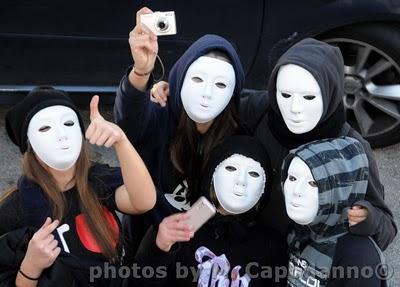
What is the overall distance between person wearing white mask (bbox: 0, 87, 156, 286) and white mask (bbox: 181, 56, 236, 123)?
30cm

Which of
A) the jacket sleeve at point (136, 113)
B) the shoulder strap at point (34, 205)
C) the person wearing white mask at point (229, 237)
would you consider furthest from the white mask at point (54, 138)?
the person wearing white mask at point (229, 237)

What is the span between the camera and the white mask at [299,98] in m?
2.15

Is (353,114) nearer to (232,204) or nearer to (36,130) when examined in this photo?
(232,204)

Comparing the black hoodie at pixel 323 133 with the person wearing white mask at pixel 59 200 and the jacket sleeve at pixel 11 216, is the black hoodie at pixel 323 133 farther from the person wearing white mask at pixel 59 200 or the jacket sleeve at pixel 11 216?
the jacket sleeve at pixel 11 216


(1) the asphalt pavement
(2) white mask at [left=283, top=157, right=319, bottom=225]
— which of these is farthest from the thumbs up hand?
(1) the asphalt pavement

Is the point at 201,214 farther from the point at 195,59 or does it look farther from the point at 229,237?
the point at 195,59

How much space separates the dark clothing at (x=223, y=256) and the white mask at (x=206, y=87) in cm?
36

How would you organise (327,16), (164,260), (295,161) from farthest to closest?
(327,16), (164,260), (295,161)

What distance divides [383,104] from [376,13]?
0.52 m

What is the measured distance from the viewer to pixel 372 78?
12.4ft

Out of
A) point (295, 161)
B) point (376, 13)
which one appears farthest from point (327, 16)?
point (295, 161)

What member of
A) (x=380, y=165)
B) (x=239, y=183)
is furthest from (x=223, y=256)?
(x=380, y=165)

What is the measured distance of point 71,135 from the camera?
2172 mm

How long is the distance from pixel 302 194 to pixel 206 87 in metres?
0.51
